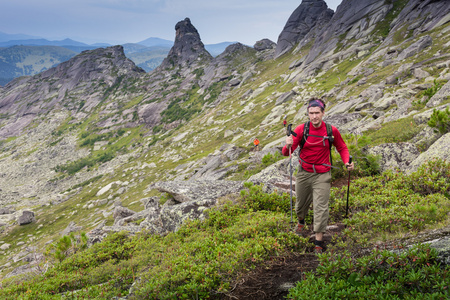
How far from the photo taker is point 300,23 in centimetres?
15225

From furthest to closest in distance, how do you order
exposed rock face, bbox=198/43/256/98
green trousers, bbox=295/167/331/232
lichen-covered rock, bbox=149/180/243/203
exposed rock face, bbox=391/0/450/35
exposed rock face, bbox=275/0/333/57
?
exposed rock face, bbox=198/43/256/98, exposed rock face, bbox=275/0/333/57, exposed rock face, bbox=391/0/450/35, lichen-covered rock, bbox=149/180/243/203, green trousers, bbox=295/167/331/232

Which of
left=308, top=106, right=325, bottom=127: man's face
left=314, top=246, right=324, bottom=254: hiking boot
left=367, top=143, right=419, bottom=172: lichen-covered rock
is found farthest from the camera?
left=367, top=143, right=419, bottom=172: lichen-covered rock

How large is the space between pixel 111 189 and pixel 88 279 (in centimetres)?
7910

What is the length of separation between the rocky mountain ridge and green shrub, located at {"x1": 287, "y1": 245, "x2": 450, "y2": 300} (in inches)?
295

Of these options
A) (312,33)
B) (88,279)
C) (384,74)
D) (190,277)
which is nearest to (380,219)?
(190,277)

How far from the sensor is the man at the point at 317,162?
7027 mm

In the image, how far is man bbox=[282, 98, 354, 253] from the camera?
7.03 m

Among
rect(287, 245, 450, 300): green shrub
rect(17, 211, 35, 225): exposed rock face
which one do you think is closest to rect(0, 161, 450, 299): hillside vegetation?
rect(287, 245, 450, 300): green shrub

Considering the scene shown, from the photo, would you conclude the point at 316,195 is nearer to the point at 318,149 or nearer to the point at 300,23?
the point at 318,149

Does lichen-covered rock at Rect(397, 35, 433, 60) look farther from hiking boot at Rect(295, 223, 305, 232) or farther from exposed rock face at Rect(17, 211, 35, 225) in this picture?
exposed rock face at Rect(17, 211, 35, 225)

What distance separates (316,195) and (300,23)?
17510cm

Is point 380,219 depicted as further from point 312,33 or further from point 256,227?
point 312,33

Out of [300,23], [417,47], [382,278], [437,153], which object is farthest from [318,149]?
[300,23]

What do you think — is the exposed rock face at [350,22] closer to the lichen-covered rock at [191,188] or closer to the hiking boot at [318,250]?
the lichen-covered rock at [191,188]
